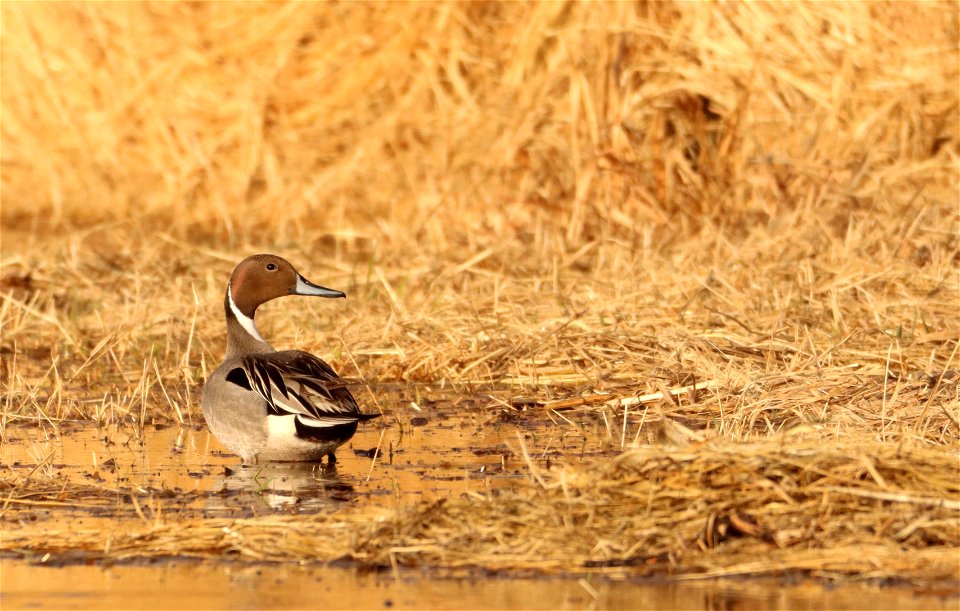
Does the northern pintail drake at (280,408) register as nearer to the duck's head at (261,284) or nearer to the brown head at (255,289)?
the brown head at (255,289)

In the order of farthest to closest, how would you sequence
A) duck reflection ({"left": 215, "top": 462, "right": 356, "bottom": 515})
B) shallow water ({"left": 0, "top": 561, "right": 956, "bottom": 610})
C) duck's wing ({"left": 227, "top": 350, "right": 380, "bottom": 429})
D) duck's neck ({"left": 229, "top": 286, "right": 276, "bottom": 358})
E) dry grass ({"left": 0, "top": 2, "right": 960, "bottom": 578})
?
duck's neck ({"left": 229, "top": 286, "right": 276, "bottom": 358})
duck's wing ({"left": 227, "top": 350, "right": 380, "bottom": 429})
duck reflection ({"left": 215, "top": 462, "right": 356, "bottom": 515})
dry grass ({"left": 0, "top": 2, "right": 960, "bottom": 578})
shallow water ({"left": 0, "top": 561, "right": 956, "bottom": 610})

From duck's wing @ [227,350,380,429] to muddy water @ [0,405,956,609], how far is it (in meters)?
0.18

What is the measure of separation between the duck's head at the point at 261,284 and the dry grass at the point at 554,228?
1.60 ft

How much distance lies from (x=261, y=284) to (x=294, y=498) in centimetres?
157

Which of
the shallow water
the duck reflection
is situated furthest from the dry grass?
the duck reflection

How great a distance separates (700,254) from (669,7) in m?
2.23

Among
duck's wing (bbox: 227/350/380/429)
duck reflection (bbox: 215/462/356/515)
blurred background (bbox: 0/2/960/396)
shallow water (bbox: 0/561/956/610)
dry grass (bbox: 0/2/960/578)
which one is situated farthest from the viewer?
blurred background (bbox: 0/2/960/396)

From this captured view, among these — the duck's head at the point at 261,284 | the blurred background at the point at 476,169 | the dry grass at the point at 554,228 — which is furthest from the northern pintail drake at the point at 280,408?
the blurred background at the point at 476,169

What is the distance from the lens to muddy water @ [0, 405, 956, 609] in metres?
3.71

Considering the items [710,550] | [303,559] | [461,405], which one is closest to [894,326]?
[461,405]

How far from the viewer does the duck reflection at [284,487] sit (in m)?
4.81

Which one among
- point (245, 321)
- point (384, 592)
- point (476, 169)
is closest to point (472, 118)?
point (476, 169)

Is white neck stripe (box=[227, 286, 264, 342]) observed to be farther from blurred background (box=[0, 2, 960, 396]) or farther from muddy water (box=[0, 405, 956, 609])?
blurred background (box=[0, 2, 960, 396])

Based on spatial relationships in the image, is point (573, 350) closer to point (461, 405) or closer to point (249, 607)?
point (461, 405)
